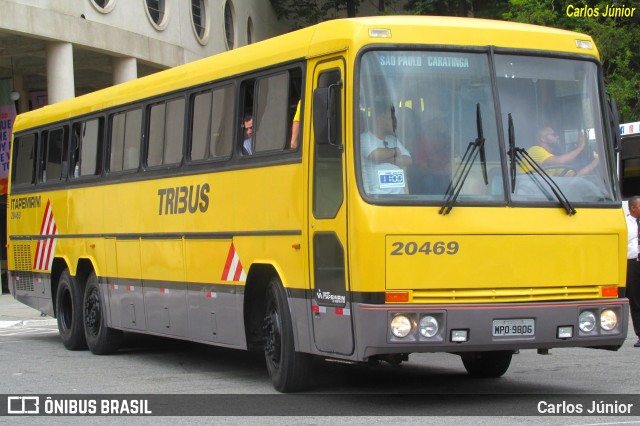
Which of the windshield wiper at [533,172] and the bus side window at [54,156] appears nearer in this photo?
the windshield wiper at [533,172]

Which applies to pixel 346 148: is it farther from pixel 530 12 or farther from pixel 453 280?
pixel 530 12

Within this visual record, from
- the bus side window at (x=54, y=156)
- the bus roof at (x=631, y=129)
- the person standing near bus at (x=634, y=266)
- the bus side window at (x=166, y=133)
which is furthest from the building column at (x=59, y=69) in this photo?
the person standing near bus at (x=634, y=266)

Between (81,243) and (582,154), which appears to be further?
(81,243)

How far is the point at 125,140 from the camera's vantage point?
14.6 m

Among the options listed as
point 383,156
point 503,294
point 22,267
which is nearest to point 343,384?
point 503,294

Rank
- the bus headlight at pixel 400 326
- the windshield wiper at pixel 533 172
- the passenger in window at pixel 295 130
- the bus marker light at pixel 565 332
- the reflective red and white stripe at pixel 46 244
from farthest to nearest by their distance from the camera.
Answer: the reflective red and white stripe at pixel 46 244, the passenger in window at pixel 295 130, the windshield wiper at pixel 533 172, the bus marker light at pixel 565 332, the bus headlight at pixel 400 326

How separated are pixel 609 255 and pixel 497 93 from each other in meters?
1.65

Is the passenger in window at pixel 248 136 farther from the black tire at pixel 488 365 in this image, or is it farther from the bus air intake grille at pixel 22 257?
the bus air intake grille at pixel 22 257

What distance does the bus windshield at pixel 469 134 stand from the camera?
9430 millimetres

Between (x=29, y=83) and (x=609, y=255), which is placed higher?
(x=29, y=83)

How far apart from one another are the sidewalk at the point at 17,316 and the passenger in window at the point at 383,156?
13531 mm

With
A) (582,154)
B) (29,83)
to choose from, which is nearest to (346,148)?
(582,154)
